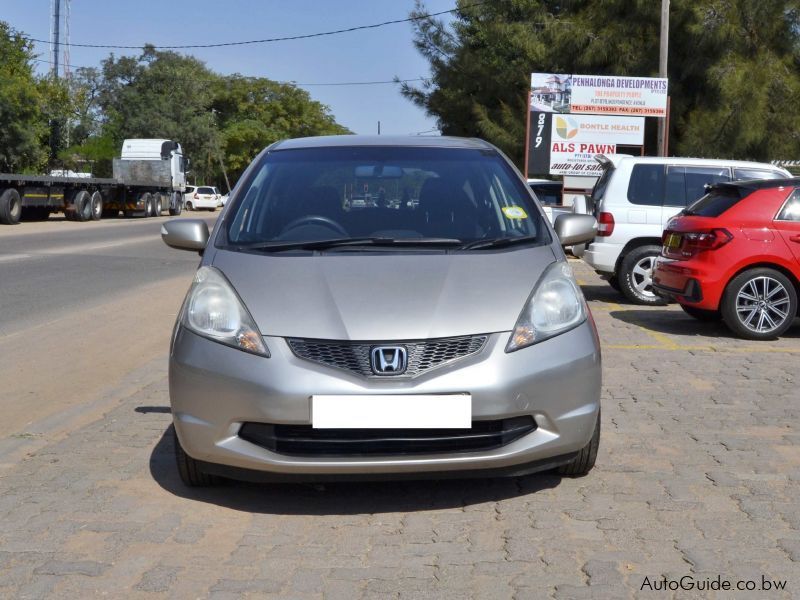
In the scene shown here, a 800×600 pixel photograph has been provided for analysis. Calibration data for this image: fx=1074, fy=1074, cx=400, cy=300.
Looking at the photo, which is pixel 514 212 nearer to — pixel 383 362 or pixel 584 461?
pixel 584 461

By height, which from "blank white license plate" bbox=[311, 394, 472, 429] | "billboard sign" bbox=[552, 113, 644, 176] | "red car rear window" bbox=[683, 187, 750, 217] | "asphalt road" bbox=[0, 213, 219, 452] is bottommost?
"asphalt road" bbox=[0, 213, 219, 452]

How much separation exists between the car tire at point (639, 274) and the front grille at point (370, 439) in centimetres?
863

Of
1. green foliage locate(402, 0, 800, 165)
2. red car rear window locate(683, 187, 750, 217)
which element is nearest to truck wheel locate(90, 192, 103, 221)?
green foliage locate(402, 0, 800, 165)

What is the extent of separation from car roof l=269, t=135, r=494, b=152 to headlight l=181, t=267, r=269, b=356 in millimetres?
1293

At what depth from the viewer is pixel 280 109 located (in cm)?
9488

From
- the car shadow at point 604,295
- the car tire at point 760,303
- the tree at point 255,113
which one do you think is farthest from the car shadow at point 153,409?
the tree at point 255,113

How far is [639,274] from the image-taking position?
1250 cm

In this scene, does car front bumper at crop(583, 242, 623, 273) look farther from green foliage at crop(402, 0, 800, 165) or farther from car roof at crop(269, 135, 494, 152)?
green foliage at crop(402, 0, 800, 165)

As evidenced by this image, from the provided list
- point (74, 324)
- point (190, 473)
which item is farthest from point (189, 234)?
point (74, 324)

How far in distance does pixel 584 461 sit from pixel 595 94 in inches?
773

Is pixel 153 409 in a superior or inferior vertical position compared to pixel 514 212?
inferior

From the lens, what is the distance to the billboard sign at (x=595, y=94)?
76.5 feet

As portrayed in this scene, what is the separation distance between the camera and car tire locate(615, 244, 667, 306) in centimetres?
1245

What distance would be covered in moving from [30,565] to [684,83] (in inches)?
1046
